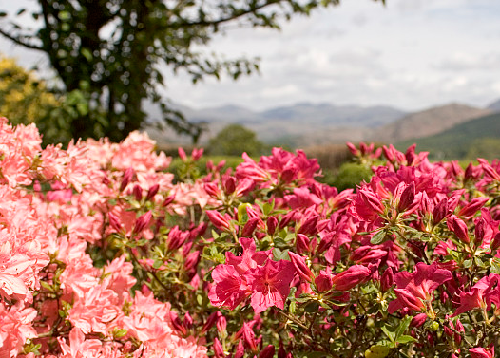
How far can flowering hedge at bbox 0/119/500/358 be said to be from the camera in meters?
Result: 1.22

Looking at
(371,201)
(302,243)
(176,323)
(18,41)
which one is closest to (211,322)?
(176,323)

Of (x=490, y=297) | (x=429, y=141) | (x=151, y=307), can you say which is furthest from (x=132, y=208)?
(x=429, y=141)

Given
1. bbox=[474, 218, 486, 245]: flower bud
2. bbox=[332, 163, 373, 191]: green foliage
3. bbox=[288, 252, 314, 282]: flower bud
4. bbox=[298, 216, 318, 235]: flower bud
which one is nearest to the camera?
bbox=[288, 252, 314, 282]: flower bud

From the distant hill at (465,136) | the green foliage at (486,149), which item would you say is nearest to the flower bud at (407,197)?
the green foliage at (486,149)

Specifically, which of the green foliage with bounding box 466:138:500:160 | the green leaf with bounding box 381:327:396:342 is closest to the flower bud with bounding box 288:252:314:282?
the green leaf with bounding box 381:327:396:342

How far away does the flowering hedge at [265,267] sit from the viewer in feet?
4.00

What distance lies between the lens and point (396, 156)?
80.9 inches

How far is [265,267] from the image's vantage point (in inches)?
46.3

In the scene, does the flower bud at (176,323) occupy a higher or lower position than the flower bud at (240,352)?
higher

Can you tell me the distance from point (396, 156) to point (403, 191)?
2.82ft

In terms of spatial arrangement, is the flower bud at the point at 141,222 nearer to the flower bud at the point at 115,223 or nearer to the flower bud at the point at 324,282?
the flower bud at the point at 115,223

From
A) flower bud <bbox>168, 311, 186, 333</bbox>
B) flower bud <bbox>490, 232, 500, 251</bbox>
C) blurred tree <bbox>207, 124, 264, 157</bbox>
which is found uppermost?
flower bud <bbox>490, 232, 500, 251</bbox>

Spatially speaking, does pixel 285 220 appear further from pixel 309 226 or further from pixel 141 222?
pixel 141 222

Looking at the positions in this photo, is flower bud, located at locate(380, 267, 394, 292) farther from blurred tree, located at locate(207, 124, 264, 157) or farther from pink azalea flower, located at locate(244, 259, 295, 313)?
blurred tree, located at locate(207, 124, 264, 157)
